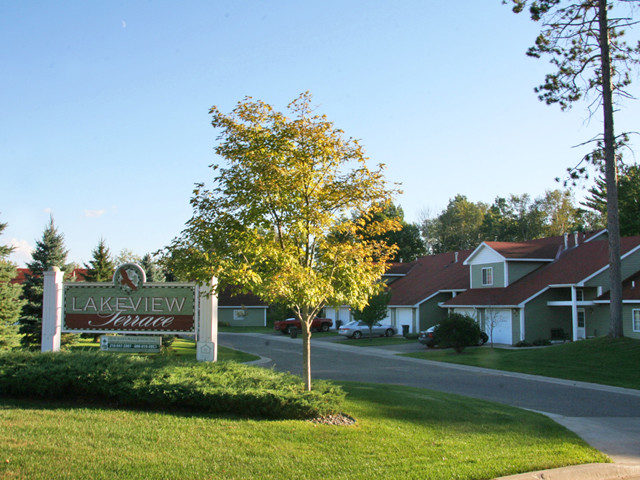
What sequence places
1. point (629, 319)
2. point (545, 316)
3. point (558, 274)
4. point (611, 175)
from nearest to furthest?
point (611, 175) → point (629, 319) → point (545, 316) → point (558, 274)

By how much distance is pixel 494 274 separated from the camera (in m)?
35.5

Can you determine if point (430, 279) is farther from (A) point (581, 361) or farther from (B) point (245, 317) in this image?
(B) point (245, 317)

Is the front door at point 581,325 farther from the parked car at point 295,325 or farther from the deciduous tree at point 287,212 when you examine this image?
the deciduous tree at point 287,212

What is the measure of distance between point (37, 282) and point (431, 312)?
86.6 feet

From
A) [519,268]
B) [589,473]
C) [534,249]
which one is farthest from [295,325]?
[589,473]

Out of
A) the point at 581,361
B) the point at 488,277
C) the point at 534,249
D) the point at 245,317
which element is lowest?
the point at 245,317

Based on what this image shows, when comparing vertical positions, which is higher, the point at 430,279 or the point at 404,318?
the point at 430,279

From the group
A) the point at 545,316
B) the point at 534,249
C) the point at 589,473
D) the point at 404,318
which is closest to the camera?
the point at 589,473

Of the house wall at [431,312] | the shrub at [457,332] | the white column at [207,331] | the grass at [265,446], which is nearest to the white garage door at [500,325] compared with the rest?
the shrub at [457,332]

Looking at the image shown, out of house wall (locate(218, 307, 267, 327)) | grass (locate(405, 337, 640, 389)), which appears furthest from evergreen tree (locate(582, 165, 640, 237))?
house wall (locate(218, 307, 267, 327))

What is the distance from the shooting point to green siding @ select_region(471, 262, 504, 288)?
115 ft

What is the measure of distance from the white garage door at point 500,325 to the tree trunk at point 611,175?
355 inches

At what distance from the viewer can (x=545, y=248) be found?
3634 cm

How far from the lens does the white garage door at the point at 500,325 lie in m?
32.6
